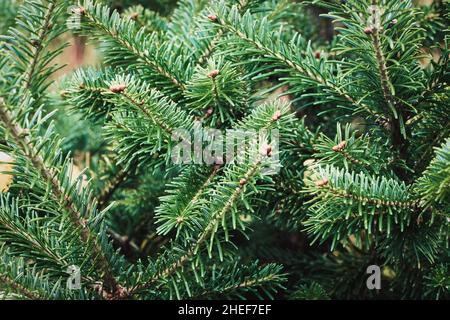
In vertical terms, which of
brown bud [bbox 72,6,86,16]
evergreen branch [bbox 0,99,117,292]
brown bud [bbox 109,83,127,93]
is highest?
brown bud [bbox 72,6,86,16]

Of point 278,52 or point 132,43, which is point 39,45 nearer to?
point 132,43

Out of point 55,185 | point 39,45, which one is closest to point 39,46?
point 39,45

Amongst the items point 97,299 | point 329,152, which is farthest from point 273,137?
point 97,299

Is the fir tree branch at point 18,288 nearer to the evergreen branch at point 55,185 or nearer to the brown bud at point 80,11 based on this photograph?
the evergreen branch at point 55,185

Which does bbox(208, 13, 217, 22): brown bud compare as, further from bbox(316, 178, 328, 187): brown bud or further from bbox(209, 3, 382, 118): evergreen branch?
bbox(316, 178, 328, 187): brown bud

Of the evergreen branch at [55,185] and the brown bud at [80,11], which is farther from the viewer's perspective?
the brown bud at [80,11]

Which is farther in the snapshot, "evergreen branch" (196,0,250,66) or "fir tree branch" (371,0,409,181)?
"evergreen branch" (196,0,250,66)

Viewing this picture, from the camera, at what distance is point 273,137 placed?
0.42 m

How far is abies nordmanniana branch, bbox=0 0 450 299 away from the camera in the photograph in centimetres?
40

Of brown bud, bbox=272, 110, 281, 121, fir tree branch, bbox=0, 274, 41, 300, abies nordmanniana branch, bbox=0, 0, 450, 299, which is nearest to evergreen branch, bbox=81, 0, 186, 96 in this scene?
abies nordmanniana branch, bbox=0, 0, 450, 299

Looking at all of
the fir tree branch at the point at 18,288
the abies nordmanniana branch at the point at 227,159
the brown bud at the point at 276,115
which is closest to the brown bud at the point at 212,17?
the abies nordmanniana branch at the point at 227,159

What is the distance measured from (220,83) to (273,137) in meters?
0.07

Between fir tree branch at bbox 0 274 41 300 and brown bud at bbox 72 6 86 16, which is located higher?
brown bud at bbox 72 6 86 16

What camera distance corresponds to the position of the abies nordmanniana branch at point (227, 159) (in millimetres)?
397
